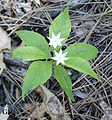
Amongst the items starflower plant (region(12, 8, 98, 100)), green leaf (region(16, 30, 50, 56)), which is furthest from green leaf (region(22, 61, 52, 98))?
green leaf (region(16, 30, 50, 56))

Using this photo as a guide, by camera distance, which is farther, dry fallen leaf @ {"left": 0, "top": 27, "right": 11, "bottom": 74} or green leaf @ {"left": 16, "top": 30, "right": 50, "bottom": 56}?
dry fallen leaf @ {"left": 0, "top": 27, "right": 11, "bottom": 74}

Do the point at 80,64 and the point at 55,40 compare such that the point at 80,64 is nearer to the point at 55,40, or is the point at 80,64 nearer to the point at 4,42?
the point at 55,40

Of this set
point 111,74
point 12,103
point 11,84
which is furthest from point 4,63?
point 111,74

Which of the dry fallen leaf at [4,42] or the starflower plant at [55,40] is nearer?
the starflower plant at [55,40]

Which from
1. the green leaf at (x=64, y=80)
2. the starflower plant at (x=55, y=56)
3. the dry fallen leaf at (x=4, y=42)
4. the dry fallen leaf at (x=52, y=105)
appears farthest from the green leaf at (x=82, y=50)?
the dry fallen leaf at (x=4, y=42)

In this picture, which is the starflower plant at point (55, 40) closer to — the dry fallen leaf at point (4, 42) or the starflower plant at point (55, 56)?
the starflower plant at point (55, 56)

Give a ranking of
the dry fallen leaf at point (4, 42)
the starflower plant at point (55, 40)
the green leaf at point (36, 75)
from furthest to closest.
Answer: the dry fallen leaf at point (4, 42)
the starflower plant at point (55, 40)
the green leaf at point (36, 75)

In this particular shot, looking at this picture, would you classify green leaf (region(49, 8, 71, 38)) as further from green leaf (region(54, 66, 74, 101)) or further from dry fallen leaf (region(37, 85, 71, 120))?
dry fallen leaf (region(37, 85, 71, 120))

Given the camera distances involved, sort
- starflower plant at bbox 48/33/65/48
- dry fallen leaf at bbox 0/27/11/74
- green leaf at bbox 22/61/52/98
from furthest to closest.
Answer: dry fallen leaf at bbox 0/27/11/74 → starflower plant at bbox 48/33/65/48 → green leaf at bbox 22/61/52/98
